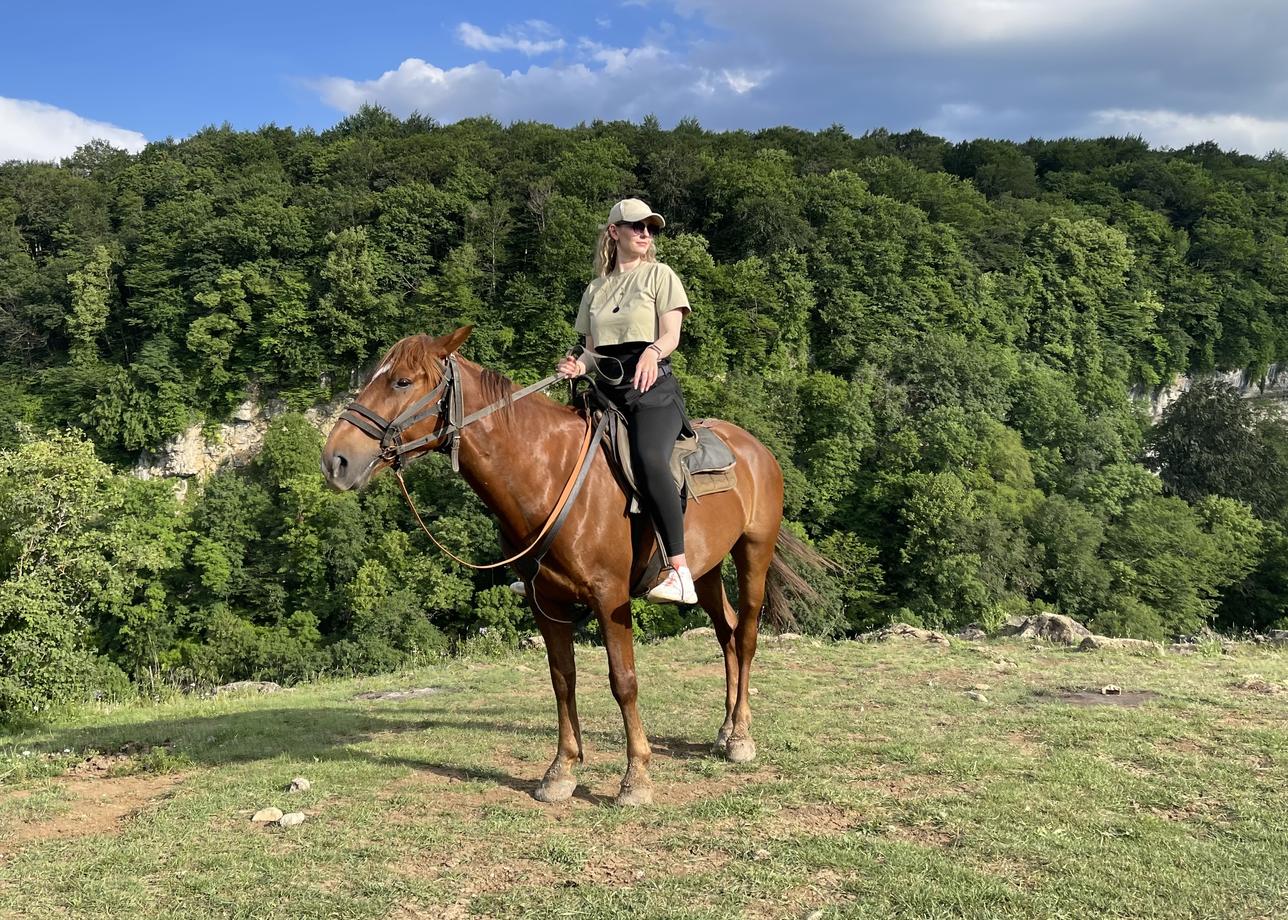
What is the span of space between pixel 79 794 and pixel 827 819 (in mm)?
5258

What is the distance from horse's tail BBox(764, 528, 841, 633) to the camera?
307 inches

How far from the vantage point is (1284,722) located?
656cm

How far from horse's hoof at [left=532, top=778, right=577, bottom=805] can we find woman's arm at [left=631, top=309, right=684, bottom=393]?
2.71 metres

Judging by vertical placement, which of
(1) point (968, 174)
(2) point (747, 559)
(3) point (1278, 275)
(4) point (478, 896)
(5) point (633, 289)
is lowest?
(4) point (478, 896)

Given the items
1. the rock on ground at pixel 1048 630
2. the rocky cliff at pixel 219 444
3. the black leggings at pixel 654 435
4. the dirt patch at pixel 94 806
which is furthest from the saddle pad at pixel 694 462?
the rocky cliff at pixel 219 444

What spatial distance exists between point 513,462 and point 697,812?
249cm

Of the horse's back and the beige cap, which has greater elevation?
the beige cap

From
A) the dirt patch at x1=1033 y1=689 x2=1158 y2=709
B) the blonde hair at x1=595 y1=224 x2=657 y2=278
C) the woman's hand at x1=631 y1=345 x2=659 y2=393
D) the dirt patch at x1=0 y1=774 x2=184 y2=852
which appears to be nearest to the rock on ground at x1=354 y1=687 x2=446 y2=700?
the dirt patch at x1=0 y1=774 x2=184 y2=852

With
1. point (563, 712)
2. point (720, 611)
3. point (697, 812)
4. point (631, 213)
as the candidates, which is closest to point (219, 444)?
point (720, 611)

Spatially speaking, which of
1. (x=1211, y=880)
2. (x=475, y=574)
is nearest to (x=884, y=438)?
(x=475, y=574)

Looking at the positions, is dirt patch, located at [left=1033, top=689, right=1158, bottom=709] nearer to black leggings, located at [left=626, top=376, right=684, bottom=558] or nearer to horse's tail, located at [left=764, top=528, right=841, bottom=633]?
horse's tail, located at [left=764, top=528, right=841, bottom=633]

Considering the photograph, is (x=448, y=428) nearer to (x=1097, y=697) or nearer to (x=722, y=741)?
(x=722, y=741)

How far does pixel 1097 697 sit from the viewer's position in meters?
7.98

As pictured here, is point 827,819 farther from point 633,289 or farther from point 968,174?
point 968,174
